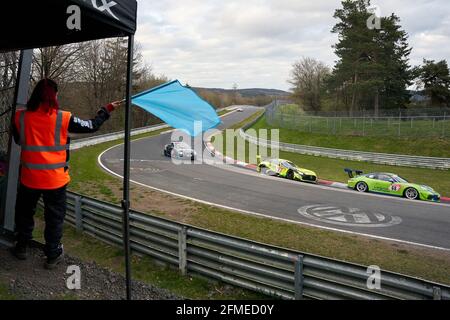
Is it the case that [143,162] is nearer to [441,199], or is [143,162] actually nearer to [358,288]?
[441,199]

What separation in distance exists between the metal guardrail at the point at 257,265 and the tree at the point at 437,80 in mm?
53150

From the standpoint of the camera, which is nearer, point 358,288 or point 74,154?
point 358,288

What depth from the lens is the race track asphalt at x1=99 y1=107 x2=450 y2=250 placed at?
38.3 feet

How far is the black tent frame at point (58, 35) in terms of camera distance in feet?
13.3

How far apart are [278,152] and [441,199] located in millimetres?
18151

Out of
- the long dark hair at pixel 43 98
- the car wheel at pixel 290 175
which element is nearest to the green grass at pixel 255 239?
the long dark hair at pixel 43 98

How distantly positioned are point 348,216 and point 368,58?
35964 mm

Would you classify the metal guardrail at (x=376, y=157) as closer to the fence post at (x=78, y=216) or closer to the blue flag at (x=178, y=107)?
the fence post at (x=78, y=216)

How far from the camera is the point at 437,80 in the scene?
5125 cm

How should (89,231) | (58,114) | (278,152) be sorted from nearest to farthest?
(58,114) → (89,231) → (278,152)

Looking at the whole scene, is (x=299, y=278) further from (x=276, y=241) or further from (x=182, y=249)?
(x=276, y=241)

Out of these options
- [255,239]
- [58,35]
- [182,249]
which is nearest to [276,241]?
[255,239]

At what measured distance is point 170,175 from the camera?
20.5 meters
